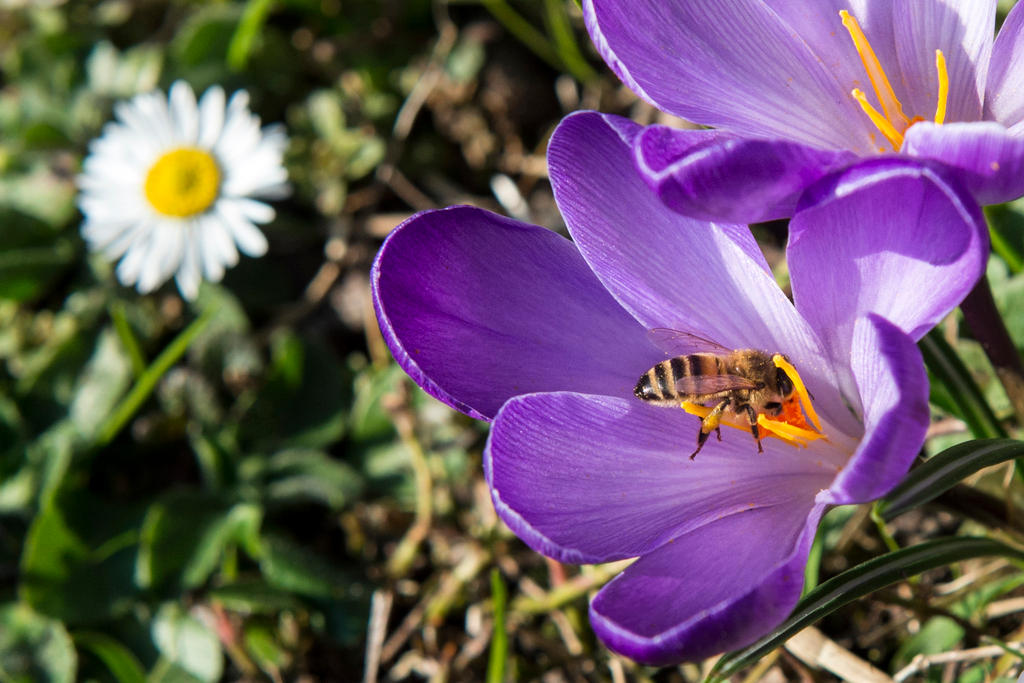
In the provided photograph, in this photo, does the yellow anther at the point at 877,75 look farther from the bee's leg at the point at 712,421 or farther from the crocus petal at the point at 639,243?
the bee's leg at the point at 712,421

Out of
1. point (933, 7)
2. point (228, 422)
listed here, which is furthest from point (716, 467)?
point (228, 422)


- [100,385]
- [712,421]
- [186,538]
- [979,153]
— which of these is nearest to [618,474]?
[712,421]

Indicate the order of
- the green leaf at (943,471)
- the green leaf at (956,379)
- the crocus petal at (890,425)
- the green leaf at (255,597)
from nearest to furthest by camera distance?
the crocus petal at (890,425) → the green leaf at (943,471) → the green leaf at (956,379) → the green leaf at (255,597)

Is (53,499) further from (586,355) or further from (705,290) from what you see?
(705,290)

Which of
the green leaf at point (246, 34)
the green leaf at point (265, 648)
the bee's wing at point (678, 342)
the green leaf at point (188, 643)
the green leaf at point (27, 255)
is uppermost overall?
the green leaf at point (246, 34)

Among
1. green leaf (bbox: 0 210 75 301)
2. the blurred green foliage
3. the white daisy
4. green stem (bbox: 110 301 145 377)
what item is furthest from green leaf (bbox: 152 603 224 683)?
green leaf (bbox: 0 210 75 301)

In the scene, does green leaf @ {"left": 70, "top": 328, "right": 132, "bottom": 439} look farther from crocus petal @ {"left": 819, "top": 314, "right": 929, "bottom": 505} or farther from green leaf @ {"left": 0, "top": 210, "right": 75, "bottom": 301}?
crocus petal @ {"left": 819, "top": 314, "right": 929, "bottom": 505}

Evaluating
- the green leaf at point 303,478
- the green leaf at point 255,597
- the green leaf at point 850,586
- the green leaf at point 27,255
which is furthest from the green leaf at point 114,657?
the green leaf at point 850,586
